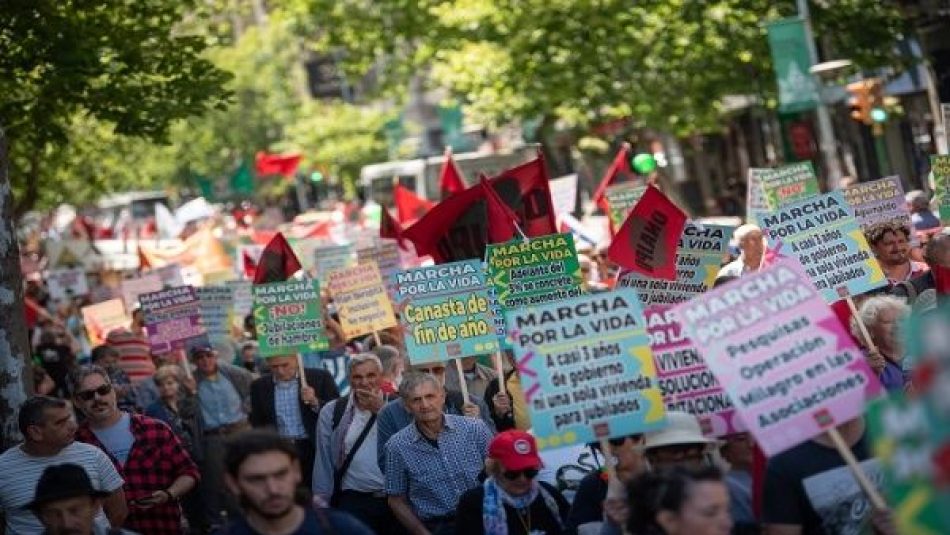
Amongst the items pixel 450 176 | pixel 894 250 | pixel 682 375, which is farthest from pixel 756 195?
pixel 682 375

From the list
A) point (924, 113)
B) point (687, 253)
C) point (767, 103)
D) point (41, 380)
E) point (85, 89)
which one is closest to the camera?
point (687, 253)

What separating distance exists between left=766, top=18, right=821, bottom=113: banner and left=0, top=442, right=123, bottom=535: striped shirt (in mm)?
19556

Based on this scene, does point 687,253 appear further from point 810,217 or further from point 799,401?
point 799,401

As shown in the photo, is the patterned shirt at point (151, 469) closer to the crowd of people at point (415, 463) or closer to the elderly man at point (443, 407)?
the crowd of people at point (415, 463)

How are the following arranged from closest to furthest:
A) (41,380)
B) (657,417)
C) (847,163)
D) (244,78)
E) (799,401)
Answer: (799,401) < (657,417) < (41,380) < (847,163) < (244,78)

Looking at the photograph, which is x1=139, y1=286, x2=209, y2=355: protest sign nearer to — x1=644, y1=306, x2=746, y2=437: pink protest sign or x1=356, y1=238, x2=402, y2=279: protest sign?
x1=356, y1=238, x2=402, y2=279: protest sign

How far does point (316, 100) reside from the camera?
77250 millimetres

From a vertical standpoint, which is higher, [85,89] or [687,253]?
[85,89]

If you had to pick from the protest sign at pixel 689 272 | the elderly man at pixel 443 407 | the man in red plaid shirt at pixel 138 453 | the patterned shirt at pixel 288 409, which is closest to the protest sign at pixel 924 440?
the elderly man at pixel 443 407

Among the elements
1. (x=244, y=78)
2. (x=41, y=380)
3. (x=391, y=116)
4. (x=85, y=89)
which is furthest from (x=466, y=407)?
(x=244, y=78)

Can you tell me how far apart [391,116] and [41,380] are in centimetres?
4895

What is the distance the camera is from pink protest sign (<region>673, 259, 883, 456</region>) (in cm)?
780

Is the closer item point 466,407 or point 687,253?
point 466,407

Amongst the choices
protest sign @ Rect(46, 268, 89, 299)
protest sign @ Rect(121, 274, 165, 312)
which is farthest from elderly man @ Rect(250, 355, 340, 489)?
protest sign @ Rect(46, 268, 89, 299)
